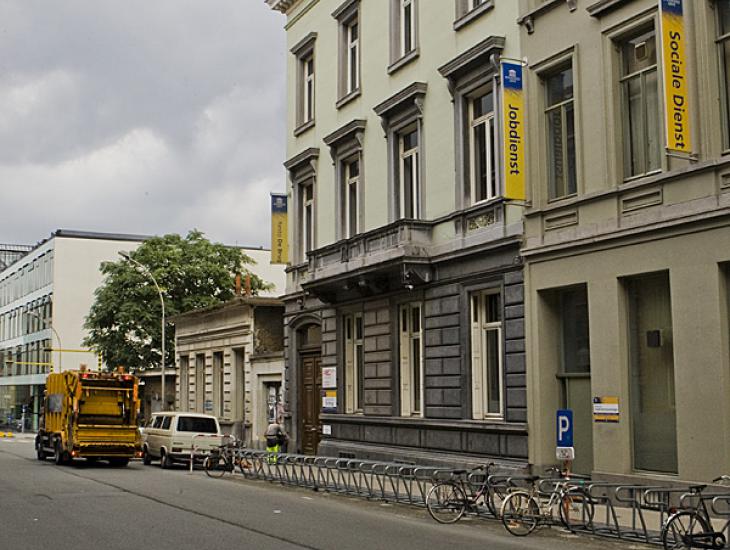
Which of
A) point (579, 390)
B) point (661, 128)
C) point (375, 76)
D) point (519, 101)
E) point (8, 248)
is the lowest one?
point (579, 390)

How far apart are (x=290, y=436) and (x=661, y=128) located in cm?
1819

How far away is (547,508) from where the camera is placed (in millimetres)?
14586

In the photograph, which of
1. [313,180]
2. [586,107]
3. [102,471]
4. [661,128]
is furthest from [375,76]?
[102,471]

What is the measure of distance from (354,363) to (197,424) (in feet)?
18.4

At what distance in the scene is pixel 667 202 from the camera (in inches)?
661

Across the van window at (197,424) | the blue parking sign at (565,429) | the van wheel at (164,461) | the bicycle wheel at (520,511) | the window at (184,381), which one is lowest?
the van wheel at (164,461)

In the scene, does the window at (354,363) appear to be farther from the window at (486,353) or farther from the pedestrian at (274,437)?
the window at (486,353)

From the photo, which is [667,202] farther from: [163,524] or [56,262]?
[56,262]

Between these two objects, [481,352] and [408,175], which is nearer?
[481,352]

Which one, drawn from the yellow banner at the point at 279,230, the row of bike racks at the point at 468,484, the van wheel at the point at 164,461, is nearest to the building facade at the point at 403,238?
the yellow banner at the point at 279,230

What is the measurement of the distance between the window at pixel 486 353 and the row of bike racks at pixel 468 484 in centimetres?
263

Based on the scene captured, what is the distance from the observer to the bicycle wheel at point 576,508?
14227mm

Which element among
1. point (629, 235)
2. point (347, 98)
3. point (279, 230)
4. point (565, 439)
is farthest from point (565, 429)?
point (279, 230)

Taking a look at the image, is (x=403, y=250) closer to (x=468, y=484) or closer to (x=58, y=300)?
(x=468, y=484)
